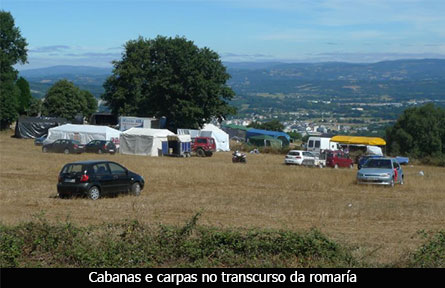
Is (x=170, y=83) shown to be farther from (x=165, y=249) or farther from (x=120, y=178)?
(x=165, y=249)

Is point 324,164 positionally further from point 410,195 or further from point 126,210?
point 126,210

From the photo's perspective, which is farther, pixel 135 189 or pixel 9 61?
pixel 9 61

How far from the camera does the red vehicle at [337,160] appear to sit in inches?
1859

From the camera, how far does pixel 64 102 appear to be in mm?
87062

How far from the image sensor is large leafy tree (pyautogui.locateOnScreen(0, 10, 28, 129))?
3049 inches

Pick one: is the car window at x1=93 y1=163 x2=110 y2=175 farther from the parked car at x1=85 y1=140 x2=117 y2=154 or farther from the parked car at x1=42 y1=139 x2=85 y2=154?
the parked car at x1=42 y1=139 x2=85 y2=154

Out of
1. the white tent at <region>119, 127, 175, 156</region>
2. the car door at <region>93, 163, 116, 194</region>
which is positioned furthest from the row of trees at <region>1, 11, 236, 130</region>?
the car door at <region>93, 163, 116, 194</region>

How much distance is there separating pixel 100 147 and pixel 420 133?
50103mm

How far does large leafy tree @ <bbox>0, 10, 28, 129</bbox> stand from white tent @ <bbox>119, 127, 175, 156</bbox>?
89.7ft

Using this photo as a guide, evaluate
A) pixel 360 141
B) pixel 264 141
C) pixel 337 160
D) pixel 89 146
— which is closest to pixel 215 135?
pixel 264 141

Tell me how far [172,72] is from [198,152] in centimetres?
2197

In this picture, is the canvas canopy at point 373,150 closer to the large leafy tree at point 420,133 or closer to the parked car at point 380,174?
the parked car at point 380,174

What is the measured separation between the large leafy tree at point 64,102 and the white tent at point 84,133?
25.6m
